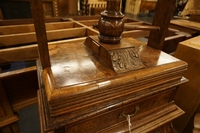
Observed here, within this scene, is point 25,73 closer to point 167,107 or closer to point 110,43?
point 110,43

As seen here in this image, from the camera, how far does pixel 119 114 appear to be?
60cm

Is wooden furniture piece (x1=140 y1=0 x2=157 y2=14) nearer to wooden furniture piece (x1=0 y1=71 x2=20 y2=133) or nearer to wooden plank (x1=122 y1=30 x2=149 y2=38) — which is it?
wooden plank (x1=122 y1=30 x2=149 y2=38)

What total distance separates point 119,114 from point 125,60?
25 cm

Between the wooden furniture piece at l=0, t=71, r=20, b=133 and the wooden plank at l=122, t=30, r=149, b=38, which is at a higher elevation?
the wooden plank at l=122, t=30, r=149, b=38

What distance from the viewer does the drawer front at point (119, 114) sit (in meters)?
0.52

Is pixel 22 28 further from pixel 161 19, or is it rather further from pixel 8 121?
pixel 161 19

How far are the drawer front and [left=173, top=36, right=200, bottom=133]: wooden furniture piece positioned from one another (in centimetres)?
38

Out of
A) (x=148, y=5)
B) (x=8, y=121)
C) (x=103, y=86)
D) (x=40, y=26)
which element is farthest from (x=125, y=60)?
(x=148, y=5)

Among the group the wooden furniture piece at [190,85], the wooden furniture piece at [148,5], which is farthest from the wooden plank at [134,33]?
the wooden furniture piece at [148,5]

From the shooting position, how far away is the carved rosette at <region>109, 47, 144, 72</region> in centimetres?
53

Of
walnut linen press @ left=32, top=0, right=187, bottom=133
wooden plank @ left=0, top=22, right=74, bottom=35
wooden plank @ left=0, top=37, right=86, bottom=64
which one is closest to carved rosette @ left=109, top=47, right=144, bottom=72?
walnut linen press @ left=32, top=0, right=187, bottom=133

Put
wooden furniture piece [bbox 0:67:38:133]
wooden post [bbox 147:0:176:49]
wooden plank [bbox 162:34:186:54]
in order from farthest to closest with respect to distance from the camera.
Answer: wooden plank [bbox 162:34:186:54] → wooden furniture piece [bbox 0:67:38:133] → wooden post [bbox 147:0:176:49]

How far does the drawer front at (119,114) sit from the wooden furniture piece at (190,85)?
38 centimetres

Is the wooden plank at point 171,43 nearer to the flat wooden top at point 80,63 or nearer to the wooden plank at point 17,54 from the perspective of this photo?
the flat wooden top at point 80,63
